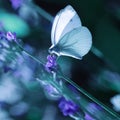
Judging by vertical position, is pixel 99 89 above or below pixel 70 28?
below

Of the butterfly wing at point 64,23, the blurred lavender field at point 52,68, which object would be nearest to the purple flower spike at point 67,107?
the blurred lavender field at point 52,68

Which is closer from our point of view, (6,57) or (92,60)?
(6,57)

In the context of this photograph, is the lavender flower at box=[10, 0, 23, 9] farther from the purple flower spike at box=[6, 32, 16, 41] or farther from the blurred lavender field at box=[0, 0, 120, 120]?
the purple flower spike at box=[6, 32, 16, 41]

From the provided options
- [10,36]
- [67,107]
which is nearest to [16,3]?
[10,36]

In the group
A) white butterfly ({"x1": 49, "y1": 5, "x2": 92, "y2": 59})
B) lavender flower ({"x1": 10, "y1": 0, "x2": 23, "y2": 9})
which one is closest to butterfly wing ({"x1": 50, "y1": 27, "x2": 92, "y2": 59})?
white butterfly ({"x1": 49, "y1": 5, "x2": 92, "y2": 59})

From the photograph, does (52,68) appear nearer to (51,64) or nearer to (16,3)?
(51,64)

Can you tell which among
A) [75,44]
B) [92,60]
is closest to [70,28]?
[75,44]

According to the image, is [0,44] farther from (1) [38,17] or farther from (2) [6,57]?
(1) [38,17]

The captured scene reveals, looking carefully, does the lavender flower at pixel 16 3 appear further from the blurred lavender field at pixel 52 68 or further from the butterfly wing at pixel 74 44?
the butterfly wing at pixel 74 44
